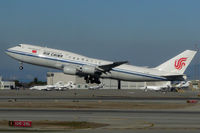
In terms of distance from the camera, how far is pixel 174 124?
1005 inches

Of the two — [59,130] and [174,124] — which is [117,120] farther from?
[59,130]

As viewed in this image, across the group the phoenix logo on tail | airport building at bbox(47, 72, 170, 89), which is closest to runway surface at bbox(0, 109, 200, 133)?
the phoenix logo on tail

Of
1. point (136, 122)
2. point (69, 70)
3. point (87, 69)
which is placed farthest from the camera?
point (87, 69)

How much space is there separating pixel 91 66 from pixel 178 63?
55.4 feet

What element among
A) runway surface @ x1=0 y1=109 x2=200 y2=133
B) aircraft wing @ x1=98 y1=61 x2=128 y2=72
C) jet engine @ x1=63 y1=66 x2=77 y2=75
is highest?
aircraft wing @ x1=98 y1=61 x2=128 y2=72

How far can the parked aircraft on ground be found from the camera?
6366 cm

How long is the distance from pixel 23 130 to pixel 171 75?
4894 cm

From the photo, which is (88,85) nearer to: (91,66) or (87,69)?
(91,66)

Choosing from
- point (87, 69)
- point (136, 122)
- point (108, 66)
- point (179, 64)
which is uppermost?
point (179, 64)

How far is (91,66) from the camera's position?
6581 centimetres

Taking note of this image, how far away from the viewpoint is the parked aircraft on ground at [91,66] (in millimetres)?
63656

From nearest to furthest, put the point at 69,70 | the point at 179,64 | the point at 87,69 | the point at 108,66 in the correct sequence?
the point at 69,70
the point at 87,69
the point at 108,66
the point at 179,64

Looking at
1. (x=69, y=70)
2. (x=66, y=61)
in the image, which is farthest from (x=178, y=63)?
(x=66, y=61)

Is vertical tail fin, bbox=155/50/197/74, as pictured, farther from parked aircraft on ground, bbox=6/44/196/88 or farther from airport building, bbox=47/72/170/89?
airport building, bbox=47/72/170/89
